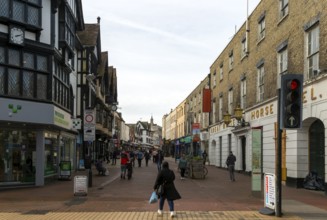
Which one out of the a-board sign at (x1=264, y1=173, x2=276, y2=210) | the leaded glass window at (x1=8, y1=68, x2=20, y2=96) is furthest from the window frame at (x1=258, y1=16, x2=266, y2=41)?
the a-board sign at (x1=264, y1=173, x2=276, y2=210)

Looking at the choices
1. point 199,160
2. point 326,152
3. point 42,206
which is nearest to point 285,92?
point 326,152

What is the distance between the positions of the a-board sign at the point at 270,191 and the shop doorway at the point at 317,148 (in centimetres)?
686

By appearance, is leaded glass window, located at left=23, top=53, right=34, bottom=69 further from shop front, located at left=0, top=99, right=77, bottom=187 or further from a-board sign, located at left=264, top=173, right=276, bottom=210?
a-board sign, located at left=264, top=173, right=276, bottom=210

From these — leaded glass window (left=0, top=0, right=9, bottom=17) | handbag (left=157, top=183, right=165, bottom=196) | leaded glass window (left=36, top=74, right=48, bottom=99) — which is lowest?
handbag (left=157, top=183, right=165, bottom=196)

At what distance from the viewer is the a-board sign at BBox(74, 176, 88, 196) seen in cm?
1680

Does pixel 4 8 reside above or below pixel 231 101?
above

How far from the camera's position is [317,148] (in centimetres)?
1983

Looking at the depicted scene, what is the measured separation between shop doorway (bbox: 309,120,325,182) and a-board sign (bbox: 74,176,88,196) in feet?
30.7

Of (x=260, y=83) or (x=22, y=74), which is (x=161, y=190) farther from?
(x=260, y=83)

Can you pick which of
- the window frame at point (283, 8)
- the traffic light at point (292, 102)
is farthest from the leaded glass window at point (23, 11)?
the traffic light at point (292, 102)

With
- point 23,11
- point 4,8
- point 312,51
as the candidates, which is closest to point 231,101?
point 312,51

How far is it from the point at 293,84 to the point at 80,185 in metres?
8.65

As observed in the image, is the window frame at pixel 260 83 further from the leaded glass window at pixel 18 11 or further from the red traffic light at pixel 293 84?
the red traffic light at pixel 293 84

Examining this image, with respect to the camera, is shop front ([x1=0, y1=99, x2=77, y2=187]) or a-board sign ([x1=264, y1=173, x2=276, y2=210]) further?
shop front ([x1=0, y1=99, x2=77, y2=187])
